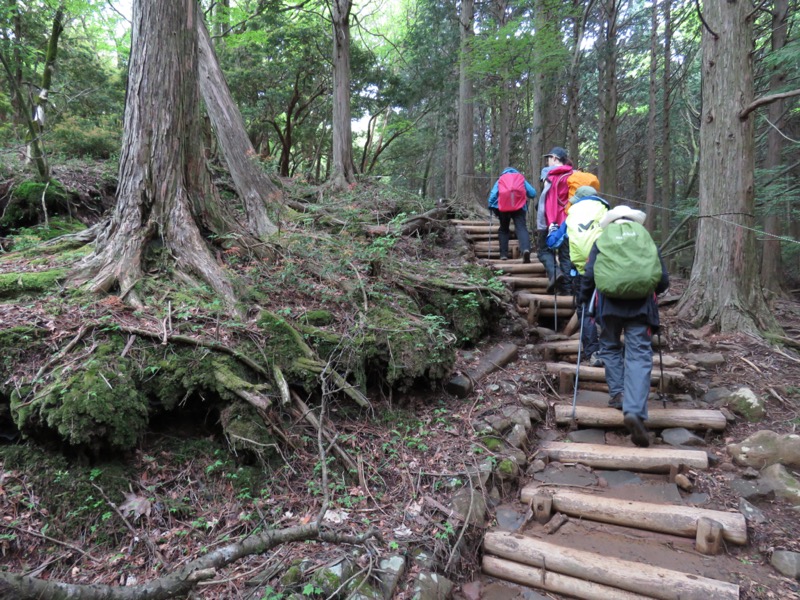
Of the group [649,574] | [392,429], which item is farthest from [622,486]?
[392,429]

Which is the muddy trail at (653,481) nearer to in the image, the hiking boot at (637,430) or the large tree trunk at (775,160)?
the hiking boot at (637,430)

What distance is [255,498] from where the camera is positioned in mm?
3238

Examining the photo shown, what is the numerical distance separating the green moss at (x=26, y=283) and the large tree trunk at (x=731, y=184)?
302 inches

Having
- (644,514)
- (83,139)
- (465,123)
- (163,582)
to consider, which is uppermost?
(465,123)

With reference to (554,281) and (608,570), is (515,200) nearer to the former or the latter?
(554,281)

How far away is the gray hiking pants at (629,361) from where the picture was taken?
3.95 m

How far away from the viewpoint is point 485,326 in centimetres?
615

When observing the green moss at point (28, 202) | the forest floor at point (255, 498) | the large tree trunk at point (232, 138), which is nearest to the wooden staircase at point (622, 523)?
the forest floor at point (255, 498)

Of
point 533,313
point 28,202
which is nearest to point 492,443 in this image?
point 533,313

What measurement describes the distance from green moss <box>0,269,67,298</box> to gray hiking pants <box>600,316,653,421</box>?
18.3 ft

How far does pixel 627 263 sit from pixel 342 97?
32.3 feet

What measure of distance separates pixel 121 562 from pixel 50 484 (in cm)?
74

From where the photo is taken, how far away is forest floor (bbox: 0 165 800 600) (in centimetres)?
265

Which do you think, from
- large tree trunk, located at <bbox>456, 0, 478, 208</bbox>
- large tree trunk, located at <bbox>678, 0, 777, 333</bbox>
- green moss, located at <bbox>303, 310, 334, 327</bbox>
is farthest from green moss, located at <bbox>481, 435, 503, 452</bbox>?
large tree trunk, located at <bbox>456, 0, 478, 208</bbox>
